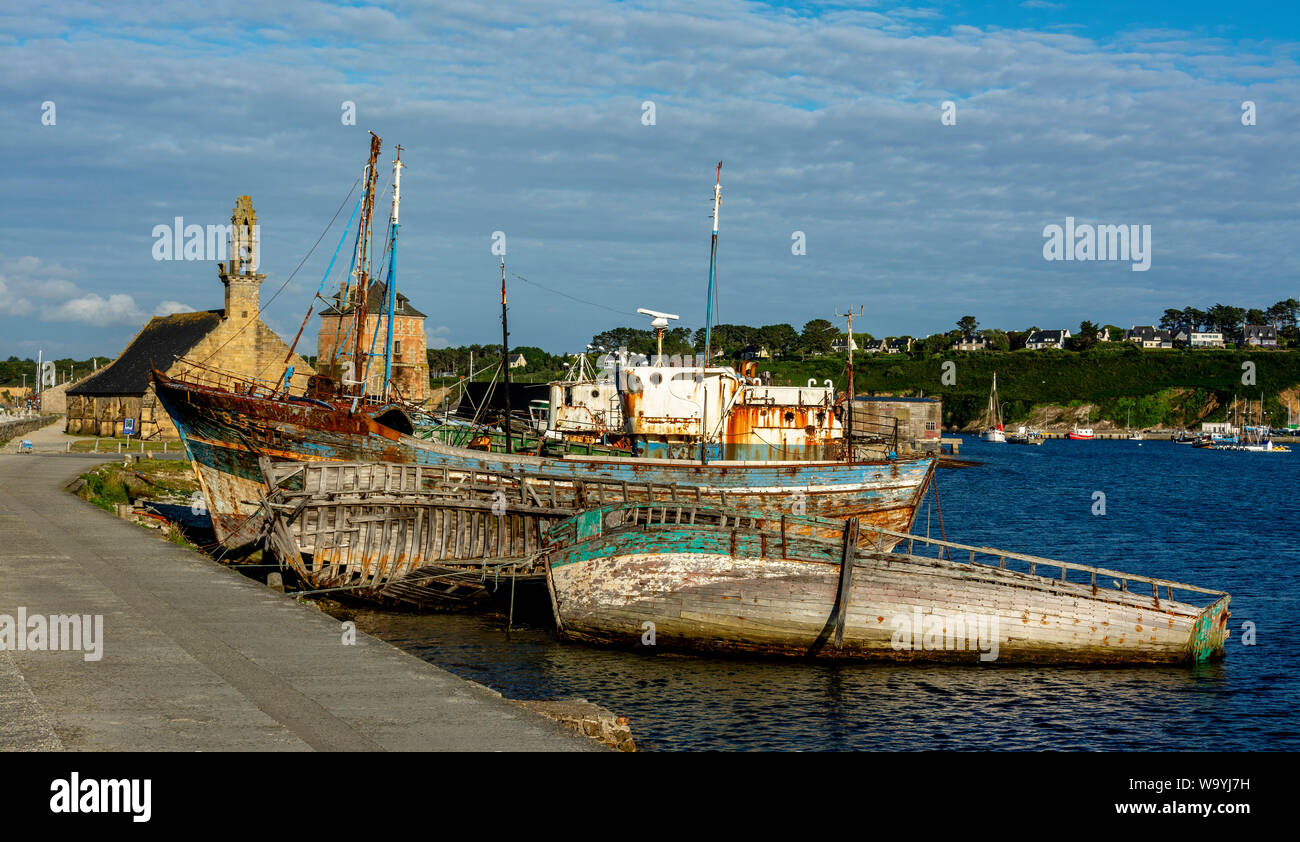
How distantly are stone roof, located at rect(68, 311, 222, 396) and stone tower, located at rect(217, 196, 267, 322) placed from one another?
6.31 ft

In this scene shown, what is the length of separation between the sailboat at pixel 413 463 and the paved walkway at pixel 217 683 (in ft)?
35.1

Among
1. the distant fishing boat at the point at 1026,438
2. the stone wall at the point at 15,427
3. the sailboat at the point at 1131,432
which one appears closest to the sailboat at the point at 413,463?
the stone wall at the point at 15,427

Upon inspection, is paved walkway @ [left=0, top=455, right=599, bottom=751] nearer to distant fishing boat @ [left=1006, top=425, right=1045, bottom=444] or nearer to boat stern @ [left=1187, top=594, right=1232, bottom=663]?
boat stern @ [left=1187, top=594, right=1232, bottom=663]

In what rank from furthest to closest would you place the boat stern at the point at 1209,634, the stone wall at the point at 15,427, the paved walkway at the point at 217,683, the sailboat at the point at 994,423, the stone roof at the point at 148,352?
the sailboat at the point at 994,423, the stone roof at the point at 148,352, the stone wall at the point at 15,427, the boat stern at the point at 1209,634, the paved walkway at the point at 217,683

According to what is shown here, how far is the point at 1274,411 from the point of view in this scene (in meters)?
181

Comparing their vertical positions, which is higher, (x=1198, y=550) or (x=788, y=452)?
(x=788, y=452)

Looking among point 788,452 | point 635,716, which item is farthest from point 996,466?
point 635,716

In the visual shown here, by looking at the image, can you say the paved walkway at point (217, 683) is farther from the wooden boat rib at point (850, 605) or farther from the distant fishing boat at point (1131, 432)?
the distant fishing boat at point (1131, 432)

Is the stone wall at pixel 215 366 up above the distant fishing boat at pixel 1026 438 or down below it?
above

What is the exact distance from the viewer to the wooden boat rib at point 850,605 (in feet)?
71.2

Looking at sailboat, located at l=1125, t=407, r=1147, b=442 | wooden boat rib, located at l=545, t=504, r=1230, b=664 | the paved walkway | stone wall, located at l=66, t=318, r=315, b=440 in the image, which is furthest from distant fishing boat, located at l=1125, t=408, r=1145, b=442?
the paved walkway
